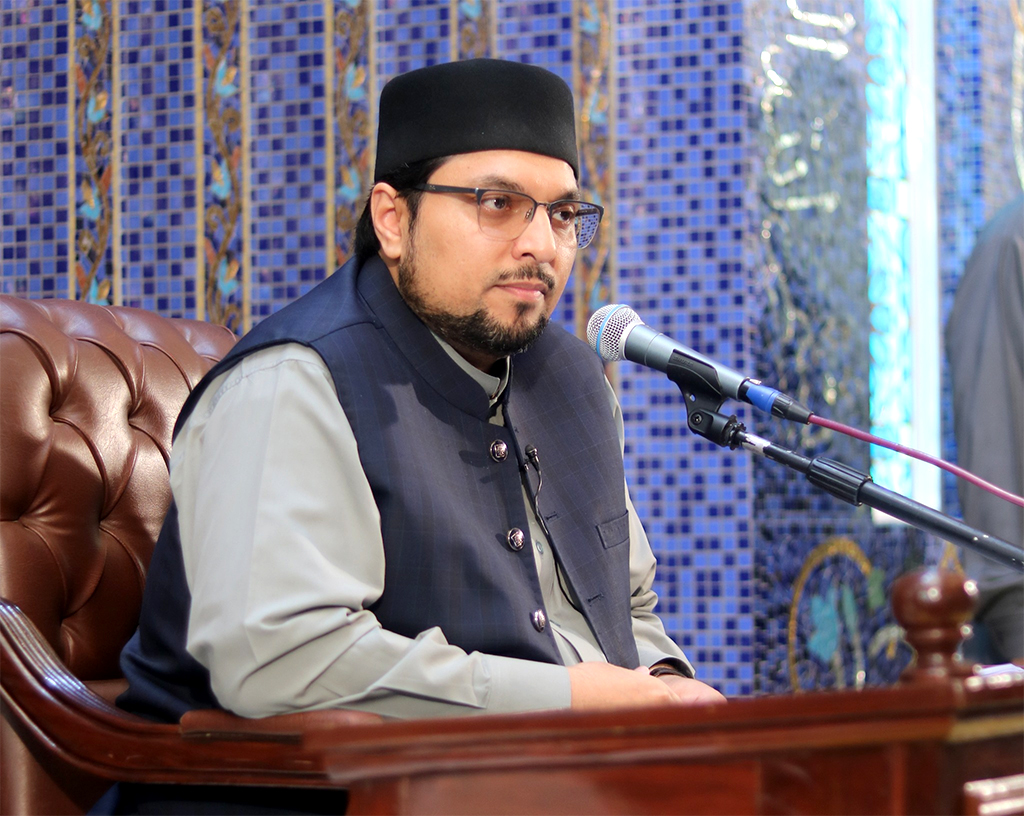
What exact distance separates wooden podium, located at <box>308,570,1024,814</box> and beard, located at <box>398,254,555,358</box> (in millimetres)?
1148

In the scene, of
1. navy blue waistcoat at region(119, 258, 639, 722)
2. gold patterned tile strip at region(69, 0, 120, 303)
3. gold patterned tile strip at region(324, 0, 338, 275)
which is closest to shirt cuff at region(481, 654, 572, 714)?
navy blue waistcoat at region(119, 258, 639, 722)

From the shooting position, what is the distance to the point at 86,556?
7.22 feet

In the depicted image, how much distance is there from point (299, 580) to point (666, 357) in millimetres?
667

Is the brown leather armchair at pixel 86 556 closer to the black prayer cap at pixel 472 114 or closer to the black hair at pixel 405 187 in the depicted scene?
the black hair at pixel 405 187

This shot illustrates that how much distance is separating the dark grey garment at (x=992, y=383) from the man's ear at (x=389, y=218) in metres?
2.70

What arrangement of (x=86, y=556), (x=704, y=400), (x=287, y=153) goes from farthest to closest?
(x=287, y=153), (x=86, y=556), (x=704, y=400)

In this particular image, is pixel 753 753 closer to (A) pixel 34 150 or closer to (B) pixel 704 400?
(B) pixel 704 400

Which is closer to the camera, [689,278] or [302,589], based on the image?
[302,589]

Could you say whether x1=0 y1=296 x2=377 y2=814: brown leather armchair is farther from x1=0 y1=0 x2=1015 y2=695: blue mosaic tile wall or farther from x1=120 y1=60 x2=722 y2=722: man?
x1=0 y1=0 x2=1015 y2=695: blue mosaic tile wall

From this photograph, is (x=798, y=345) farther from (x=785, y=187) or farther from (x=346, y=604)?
(x=346, y=604)

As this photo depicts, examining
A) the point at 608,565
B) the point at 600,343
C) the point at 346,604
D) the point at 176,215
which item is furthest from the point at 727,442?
the point at 176,215

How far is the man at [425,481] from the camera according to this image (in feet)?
5.75

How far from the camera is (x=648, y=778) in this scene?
102 cm

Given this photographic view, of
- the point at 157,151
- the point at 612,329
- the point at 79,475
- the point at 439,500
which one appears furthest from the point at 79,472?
the point at 157,151
